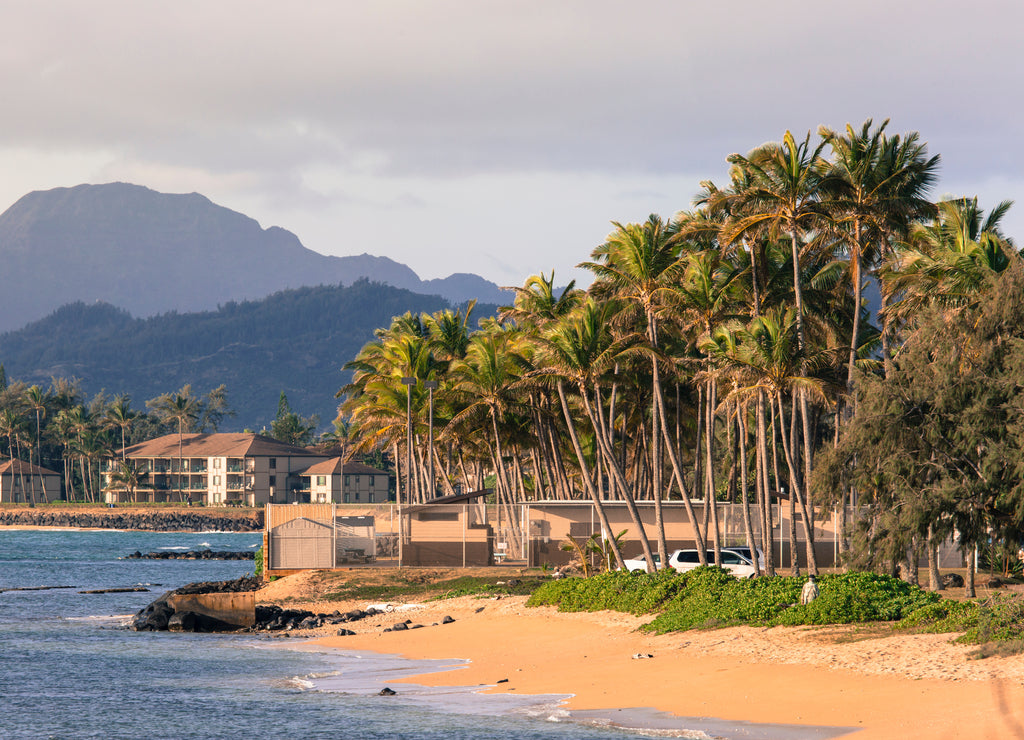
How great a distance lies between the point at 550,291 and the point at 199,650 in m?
24.9

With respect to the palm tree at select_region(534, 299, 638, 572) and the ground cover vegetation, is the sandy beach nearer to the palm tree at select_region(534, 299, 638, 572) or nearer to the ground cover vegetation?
the ground cover vegetation

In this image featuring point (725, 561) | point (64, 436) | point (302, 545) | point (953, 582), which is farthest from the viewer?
point (64, 436)

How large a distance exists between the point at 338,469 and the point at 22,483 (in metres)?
59.0

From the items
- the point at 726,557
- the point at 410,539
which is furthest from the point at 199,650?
the point at 726,557

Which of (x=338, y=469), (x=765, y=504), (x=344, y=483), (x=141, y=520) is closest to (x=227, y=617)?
(x=765, y=504)

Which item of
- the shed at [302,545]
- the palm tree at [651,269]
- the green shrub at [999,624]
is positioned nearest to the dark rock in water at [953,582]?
the palm tree at [651,269]

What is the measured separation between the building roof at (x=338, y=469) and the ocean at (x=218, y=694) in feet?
384

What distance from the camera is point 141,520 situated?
165875 mm

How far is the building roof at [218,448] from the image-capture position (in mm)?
172875

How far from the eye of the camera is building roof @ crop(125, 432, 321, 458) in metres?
173

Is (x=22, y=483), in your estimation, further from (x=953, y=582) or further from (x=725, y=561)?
(x=953, y=582)

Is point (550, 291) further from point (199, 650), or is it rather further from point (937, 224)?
point (199, 650)

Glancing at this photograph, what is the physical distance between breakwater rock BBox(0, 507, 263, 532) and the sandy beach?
137 meters

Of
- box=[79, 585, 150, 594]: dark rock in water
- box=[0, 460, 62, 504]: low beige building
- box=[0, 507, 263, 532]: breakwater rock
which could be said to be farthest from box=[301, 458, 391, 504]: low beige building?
box=[79, 585, 150, 594]: dark rock in water
